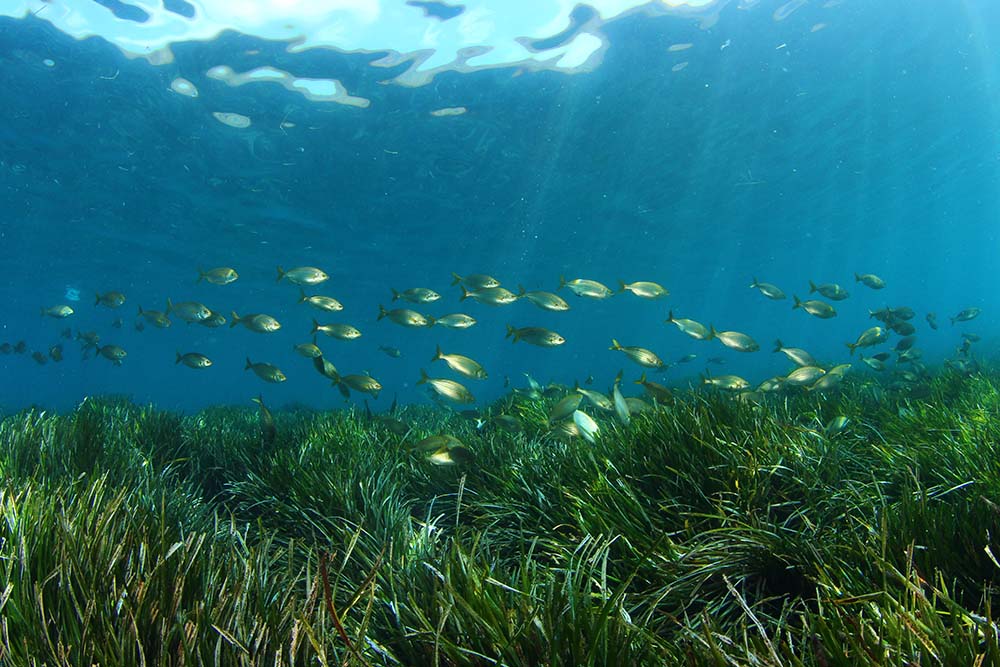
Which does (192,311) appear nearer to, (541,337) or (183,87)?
(541,337)

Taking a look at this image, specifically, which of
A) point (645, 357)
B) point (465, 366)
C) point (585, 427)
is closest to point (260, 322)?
point (465, 366)

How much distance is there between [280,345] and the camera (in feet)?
236

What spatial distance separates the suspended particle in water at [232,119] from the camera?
637 inches

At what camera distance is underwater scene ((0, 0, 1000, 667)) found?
76.0 inches

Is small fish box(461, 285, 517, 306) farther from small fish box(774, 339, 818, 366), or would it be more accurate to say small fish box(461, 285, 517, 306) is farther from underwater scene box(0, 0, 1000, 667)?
small fish box(774, 339, 818, 366)

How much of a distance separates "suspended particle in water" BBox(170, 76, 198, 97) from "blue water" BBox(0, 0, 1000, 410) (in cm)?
21

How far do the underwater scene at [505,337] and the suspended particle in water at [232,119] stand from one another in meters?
0.15

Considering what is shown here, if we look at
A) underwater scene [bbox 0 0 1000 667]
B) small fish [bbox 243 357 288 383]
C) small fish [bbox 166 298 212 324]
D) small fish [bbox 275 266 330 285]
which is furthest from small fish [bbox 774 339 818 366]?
small fish [bbox 166 298 212 324]

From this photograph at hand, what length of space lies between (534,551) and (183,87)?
1685 cm

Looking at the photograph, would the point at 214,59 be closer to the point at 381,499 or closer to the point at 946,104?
the point at 381,499

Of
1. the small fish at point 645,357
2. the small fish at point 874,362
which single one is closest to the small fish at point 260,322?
the small fish at point 645,357

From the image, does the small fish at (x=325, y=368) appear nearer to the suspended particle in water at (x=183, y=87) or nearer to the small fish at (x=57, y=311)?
the small fish at (x=57, y=311)

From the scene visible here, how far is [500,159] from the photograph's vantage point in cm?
2075

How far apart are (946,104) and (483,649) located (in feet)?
103
